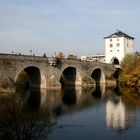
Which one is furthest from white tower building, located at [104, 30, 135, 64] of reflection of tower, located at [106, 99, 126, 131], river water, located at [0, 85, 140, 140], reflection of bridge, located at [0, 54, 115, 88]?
reflection of tower, located at [106, 99, 126, 131]

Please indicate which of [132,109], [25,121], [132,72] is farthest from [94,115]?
[132,72]

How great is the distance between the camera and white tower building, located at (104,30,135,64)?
7256 centimetres

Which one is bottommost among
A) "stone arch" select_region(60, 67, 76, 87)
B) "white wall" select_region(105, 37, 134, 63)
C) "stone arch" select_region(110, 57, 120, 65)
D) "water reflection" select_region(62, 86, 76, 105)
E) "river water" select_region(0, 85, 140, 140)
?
"river water" select_region(0, 85, 140, 140)

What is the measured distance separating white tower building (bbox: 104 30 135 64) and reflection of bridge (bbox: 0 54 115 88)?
27.8 feet

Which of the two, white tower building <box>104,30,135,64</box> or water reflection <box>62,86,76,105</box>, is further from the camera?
white tower building <box>104,30,135,64</box>

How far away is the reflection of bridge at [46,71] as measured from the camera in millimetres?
39219

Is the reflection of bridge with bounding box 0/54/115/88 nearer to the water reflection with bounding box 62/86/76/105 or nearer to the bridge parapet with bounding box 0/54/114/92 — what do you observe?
the bridge parapet with bounding box 0/54/114/92

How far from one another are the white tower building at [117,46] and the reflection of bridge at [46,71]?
848cm

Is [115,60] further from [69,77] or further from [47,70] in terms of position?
[47,70]

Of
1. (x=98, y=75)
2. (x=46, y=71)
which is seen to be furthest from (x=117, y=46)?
(x=46, y=71)

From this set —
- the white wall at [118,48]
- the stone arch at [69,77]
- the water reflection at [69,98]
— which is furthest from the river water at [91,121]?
the white wall at [118,48]

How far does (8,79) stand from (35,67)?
306 inches

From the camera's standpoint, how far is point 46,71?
46.0 meters

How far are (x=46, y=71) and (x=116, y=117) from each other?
24.4 meters
